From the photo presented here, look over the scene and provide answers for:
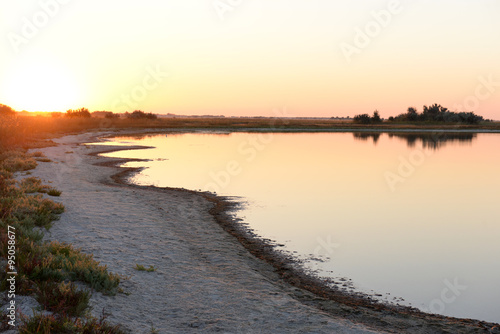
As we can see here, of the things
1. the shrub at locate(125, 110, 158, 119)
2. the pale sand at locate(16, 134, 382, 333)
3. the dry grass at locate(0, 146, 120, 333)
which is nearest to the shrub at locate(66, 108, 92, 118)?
the shrub at locate(125, 110, 158, 119)

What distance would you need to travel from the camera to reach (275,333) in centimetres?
755

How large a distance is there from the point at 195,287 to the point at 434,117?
147655mm

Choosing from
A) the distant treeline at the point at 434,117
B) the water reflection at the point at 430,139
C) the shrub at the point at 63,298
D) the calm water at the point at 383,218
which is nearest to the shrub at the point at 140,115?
the distant treeline at the point at 434,117

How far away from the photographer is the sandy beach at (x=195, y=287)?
780cm

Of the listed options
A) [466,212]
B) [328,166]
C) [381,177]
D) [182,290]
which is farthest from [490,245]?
[328,166]

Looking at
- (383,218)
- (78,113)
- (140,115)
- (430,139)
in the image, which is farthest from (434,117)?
(383,218)

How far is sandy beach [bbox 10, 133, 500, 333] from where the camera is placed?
7.80 meters

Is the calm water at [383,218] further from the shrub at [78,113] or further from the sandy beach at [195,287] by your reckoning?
the shrub at [78,113]

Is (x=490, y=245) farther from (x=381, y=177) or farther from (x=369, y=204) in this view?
(x=381, y=177)

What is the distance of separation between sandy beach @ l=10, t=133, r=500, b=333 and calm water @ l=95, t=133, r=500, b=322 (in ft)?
5.02

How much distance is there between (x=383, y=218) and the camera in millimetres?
18609

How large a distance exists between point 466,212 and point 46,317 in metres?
20.1

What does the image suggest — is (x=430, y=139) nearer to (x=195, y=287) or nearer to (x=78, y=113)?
(x=195, y=287)

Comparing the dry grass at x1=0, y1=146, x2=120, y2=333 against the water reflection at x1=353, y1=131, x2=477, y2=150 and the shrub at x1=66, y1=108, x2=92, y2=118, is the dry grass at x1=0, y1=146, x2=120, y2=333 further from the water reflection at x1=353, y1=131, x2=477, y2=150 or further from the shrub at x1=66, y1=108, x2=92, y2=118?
the shrub at x1=66, y1=108, x2=92, y2=118
